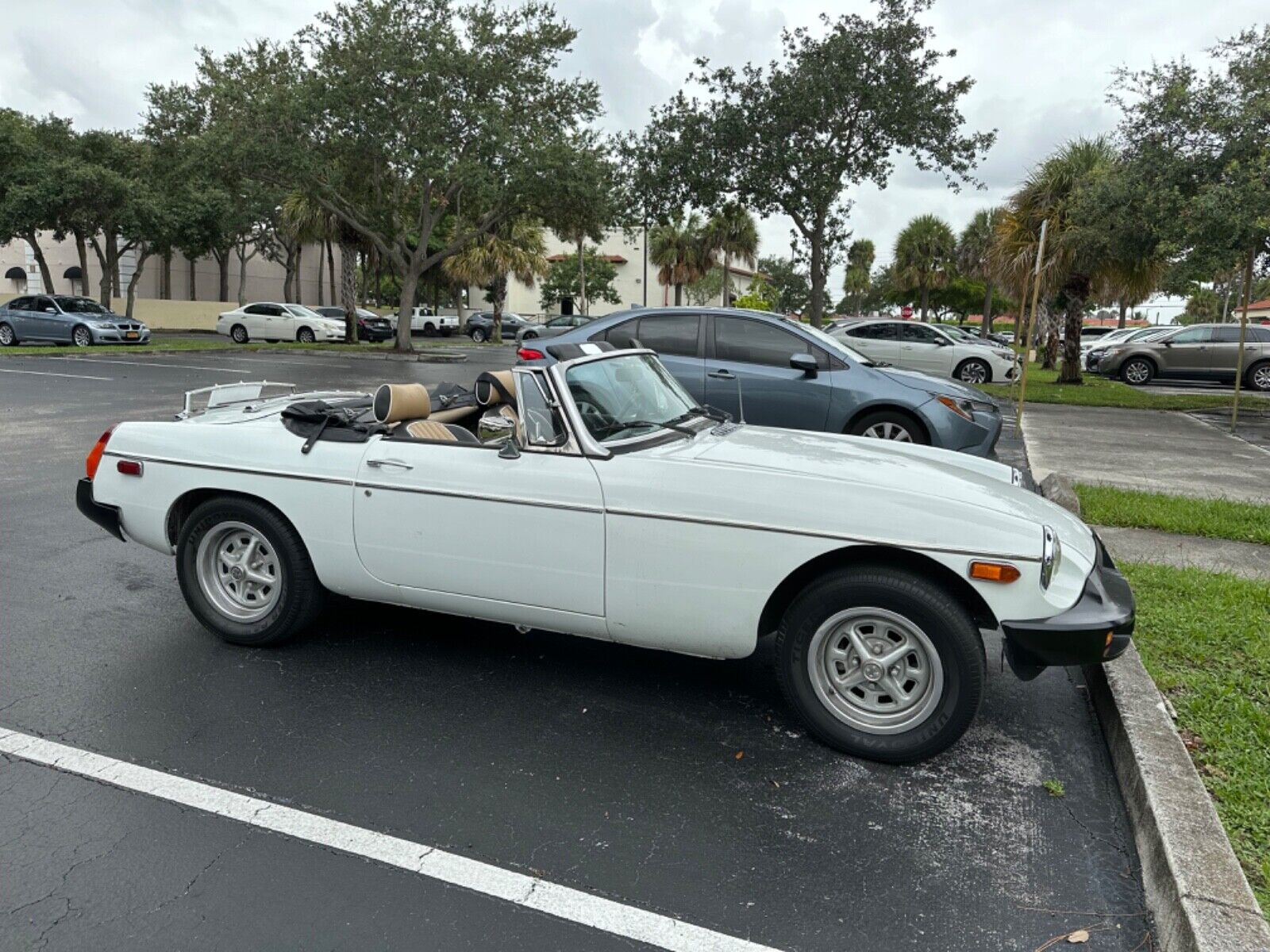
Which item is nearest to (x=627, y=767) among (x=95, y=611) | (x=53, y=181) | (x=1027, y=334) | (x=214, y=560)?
(x=214, y=560)

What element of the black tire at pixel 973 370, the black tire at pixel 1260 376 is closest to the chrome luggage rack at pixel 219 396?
the black tire at pixel 973 370

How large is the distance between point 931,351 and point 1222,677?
60.4 feet

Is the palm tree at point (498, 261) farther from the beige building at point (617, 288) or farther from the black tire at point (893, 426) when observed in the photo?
the black tire at point (893, 426)

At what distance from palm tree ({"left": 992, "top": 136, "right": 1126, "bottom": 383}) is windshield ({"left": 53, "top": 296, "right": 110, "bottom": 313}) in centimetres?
2649

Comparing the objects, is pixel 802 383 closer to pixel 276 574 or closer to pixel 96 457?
pixel 276 574

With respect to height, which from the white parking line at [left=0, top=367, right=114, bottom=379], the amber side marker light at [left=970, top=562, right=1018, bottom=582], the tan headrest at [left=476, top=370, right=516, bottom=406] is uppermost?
the tan headrest at [left=476, top=370, right=516, bottom=406]

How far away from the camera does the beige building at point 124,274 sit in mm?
44906

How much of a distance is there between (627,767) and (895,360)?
19.3m

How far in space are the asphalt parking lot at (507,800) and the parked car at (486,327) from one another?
40918mm

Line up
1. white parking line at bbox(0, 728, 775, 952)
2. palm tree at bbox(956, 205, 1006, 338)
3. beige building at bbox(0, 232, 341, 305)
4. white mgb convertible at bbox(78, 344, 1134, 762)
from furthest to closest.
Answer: palm tree at bbox(956, 205, 1006, 338) < beige building at bbox(0, 232, 341, 305) < white mgb convertible at bbox(78, 344, 1134, 762) < white parking line at bbox(0, 728, 775, 952)

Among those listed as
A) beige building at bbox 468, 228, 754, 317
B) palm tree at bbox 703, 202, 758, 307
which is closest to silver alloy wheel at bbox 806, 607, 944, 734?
palm tree at bbox 703, 202, 758, 307

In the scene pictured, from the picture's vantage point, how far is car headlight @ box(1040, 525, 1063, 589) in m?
3.16

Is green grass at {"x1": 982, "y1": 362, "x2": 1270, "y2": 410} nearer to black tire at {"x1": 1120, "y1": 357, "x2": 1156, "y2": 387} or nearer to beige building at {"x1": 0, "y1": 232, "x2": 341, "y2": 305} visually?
black tire at {"x1": 1120, "y1": 357, "x2": 1156, "y2": 387}

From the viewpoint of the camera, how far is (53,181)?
91.3ft
